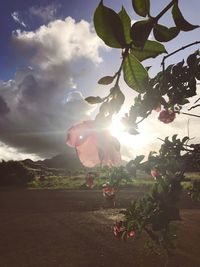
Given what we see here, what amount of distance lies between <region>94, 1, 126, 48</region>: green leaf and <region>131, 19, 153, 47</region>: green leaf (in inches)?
0.7

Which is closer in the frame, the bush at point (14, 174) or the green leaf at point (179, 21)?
the green leaf at point (179, 21)

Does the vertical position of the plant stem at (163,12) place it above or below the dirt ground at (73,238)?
above

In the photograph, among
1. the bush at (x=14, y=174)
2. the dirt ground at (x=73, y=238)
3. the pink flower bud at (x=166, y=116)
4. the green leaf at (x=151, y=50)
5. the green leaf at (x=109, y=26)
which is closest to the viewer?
the green leaf at (x=109, y=26)

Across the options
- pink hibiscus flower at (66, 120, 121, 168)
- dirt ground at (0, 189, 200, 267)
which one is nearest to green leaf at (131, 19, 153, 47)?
pink hibiscus flower at (66, 120, 121, 168)

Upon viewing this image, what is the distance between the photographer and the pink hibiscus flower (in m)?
0.56

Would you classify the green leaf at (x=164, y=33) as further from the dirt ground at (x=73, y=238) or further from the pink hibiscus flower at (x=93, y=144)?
the dirt ground at (x=73, y=238)

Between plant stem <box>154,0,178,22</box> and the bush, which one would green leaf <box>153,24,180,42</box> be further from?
the bush

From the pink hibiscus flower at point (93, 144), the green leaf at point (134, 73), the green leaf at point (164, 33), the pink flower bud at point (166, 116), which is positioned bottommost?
the pink hibiscus flower at point (93, 144)

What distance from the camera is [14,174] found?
1897cm

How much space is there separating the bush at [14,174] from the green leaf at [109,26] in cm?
1825

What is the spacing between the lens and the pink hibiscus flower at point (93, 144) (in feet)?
1.82

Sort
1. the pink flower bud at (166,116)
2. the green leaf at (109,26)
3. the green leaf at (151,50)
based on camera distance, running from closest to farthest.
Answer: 1. the green leaf at (109,26)
2. the green leaf at (151,50)
3. the pink flower bud at (166,116)

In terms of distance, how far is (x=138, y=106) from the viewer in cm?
248

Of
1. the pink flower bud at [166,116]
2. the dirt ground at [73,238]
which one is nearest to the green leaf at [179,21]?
the pink flower bud at [166,116]
